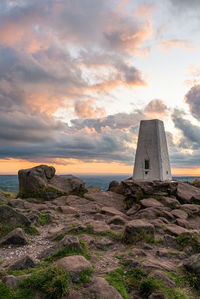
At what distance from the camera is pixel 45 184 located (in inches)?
997

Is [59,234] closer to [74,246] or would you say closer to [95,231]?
[95,231]

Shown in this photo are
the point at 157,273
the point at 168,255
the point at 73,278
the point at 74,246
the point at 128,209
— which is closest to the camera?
the point at 73,278

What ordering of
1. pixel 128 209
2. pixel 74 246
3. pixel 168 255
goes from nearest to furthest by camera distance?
1. pixel 74 246
2. pixel 168 255
3. pixel 128 209

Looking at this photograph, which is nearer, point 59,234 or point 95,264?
point 95,264

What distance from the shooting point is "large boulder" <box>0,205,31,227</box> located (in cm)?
1240

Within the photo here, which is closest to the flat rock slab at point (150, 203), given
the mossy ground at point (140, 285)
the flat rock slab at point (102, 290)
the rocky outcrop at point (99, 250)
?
the rocky outcrop at point (99, 250)

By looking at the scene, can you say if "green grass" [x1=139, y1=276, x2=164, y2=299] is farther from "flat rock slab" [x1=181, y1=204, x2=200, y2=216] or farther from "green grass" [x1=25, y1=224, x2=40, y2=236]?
"flat rock slab" [x1=181, y1=204, x2=200, y2=216]

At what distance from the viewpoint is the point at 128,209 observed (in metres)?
22.7

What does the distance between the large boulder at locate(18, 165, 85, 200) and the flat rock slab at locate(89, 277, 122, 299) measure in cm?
1820

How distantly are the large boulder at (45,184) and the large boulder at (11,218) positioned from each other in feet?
37.3

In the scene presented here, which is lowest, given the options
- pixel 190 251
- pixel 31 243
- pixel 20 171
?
pixel 190 251

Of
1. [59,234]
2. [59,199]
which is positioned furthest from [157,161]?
[59,234]

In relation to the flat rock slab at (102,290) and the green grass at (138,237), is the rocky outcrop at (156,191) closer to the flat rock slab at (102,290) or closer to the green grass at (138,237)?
the green grass at (138,237)

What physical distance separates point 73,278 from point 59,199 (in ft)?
58.3
